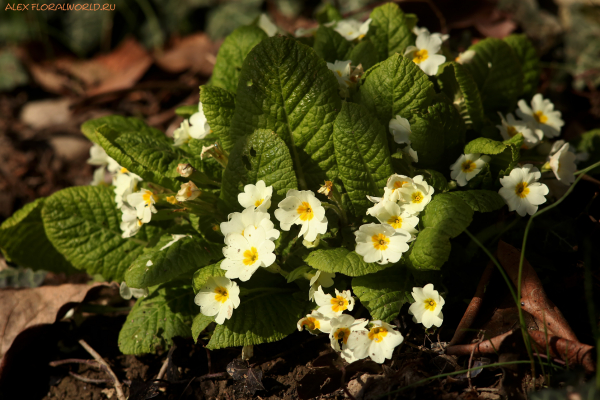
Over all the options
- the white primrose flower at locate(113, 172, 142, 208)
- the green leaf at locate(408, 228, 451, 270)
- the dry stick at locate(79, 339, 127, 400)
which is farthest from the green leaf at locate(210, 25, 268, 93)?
the dry stick at locate(79, 339, 127, 400)

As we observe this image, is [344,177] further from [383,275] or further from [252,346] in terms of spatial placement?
[252,346]

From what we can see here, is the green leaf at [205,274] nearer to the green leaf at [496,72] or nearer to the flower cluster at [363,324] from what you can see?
the flower cluster at [363,324]

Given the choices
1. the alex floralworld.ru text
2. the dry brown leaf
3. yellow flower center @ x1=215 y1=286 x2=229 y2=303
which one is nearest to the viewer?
yellow flower center @ x1=215 y1=286 x2=229 y2=303

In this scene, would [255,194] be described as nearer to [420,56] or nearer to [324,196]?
[324,196]

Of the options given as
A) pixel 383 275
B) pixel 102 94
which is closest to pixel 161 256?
pixel 383 275

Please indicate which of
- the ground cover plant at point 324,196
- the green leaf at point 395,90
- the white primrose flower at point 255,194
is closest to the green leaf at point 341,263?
the ground cover plant at point 324,196

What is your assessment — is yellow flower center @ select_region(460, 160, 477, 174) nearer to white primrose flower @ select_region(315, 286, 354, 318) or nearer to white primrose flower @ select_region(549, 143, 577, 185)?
white primrose flower @ select_region(549, 143, 577, 185)
